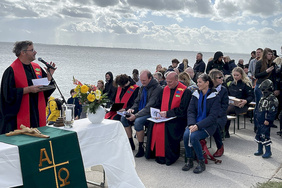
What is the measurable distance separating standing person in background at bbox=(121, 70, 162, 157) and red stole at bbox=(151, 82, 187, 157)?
288mm

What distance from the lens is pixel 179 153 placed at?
658 centimetres

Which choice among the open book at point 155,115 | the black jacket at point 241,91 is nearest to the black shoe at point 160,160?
the open book at point 155,115

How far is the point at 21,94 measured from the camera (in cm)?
482

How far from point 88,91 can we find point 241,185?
9.21 feet

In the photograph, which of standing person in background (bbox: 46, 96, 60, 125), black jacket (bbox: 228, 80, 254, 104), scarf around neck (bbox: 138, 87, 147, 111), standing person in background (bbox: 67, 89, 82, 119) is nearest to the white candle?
scarf around neck (bbox: 138, 87, 147, 111)

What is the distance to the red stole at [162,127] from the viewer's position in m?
6.52

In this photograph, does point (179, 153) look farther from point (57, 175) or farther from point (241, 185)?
point (57, 175)

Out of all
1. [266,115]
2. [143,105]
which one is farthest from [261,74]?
[143,105]

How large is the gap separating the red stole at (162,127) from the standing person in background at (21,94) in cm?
230

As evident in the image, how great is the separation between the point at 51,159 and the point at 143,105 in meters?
3.76

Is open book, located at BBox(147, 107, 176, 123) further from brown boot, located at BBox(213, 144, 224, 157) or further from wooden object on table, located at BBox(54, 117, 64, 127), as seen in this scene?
wooden object on table, located at BBox(54, 117, 64, 127)

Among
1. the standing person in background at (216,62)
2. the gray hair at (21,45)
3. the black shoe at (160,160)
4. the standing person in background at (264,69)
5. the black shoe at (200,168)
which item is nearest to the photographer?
the gray hair at (21,45)

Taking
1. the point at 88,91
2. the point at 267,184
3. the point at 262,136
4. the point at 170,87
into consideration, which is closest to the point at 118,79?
the point at 170,87

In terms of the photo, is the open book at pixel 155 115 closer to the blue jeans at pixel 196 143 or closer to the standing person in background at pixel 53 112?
the blue jeans at pixel 196 143
